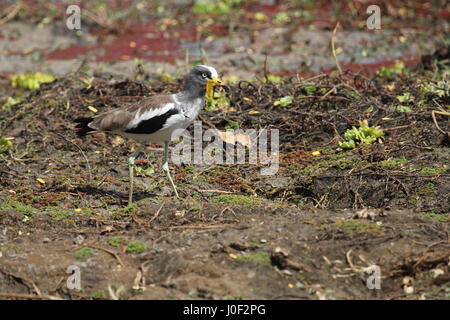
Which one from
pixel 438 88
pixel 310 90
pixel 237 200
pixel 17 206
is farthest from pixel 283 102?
pixel 17 206

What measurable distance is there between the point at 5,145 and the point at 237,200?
10.7 ft

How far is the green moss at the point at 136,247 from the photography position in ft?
19.7

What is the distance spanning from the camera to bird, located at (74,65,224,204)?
24.0ft

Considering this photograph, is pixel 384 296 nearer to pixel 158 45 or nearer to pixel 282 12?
pixel 158 45

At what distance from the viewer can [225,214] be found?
6770 millimetres

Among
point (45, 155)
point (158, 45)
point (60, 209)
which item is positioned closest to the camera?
point (60, 209)

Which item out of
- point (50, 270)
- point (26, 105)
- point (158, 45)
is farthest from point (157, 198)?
point (158, 45)

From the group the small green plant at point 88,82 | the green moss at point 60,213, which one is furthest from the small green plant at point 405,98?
the green moss at point 60,213

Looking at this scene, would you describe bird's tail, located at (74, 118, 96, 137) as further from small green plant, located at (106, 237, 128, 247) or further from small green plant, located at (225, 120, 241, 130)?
small green plant, located at (225, 120, 241, 130)

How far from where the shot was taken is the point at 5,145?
8828mm

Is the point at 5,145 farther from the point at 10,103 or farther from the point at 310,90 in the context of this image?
the point at 310,90

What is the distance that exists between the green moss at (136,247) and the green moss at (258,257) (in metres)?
0.80

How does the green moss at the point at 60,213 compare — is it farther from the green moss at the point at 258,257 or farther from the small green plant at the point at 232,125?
the small green plant at the point at 232,125
